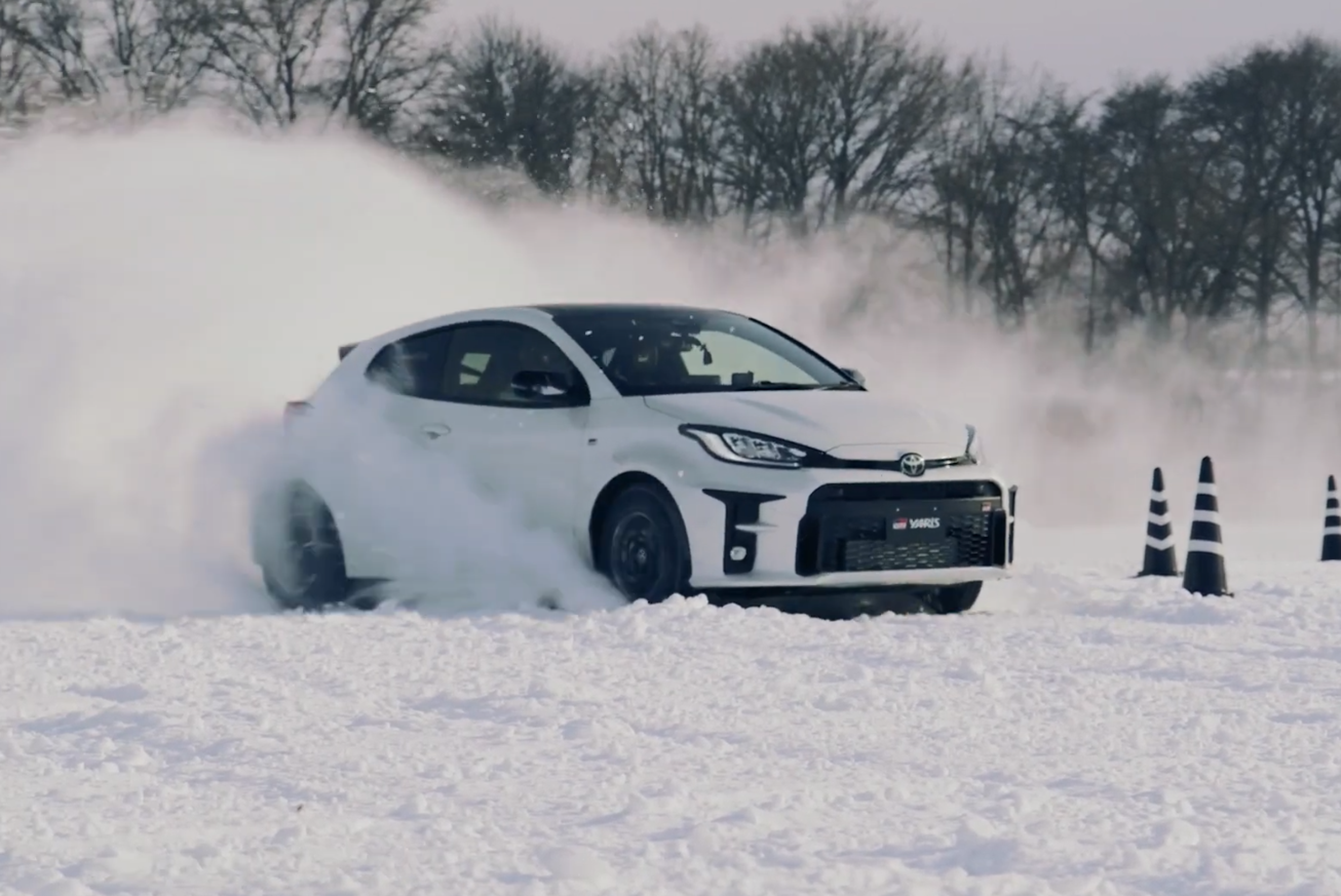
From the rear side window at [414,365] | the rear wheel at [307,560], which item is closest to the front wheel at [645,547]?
the rear side window at [414,365]

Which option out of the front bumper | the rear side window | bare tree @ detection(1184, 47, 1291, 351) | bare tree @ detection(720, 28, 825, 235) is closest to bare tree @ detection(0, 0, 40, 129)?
bare tree @ detection(720, 28, 825, 235)

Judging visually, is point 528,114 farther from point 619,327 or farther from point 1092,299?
point 619,327

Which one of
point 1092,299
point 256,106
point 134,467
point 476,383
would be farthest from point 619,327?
point 1092,299

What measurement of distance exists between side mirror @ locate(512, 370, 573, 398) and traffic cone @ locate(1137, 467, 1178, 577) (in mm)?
4365

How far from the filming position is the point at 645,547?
8.94m

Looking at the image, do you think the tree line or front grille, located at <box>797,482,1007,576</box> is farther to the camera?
the tree line

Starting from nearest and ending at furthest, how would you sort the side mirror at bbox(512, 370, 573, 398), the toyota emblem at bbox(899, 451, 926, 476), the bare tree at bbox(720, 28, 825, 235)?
1. the toyota emblem at bbox(899, 451, 926, 476)
2. the side mirror at bbox(512, 370, 573, 398)
3. the bare tree at bbox(720, 28, 825, 235)

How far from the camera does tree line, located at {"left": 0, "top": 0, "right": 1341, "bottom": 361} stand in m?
43.8

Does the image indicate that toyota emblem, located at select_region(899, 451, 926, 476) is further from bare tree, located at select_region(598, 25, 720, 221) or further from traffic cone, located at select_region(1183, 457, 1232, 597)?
bare tree, located at select_region(598, 25, 720, 221)

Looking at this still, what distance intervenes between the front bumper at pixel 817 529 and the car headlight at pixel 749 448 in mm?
48

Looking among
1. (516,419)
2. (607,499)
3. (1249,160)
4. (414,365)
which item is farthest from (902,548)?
(1249,160)

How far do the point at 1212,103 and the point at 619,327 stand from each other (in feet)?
133

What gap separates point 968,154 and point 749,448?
40265mm

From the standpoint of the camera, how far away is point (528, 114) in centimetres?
4238
